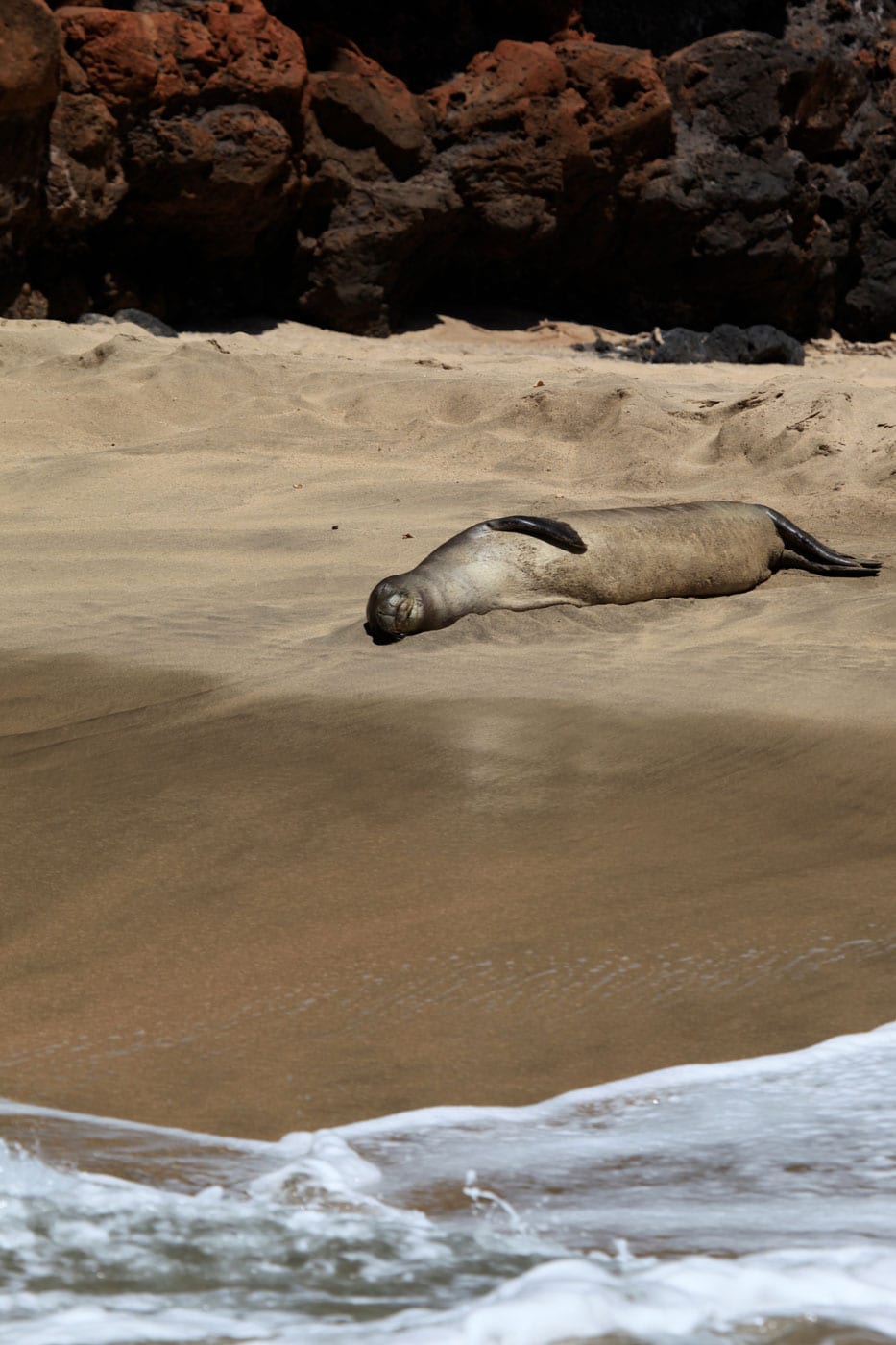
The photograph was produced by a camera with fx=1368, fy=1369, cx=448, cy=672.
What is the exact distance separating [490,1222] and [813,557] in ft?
15.3

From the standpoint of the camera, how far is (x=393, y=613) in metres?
4.66

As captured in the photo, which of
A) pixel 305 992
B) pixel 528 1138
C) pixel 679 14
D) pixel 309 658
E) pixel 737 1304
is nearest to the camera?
pixel 737 1304

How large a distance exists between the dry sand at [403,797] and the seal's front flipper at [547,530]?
1.02ft

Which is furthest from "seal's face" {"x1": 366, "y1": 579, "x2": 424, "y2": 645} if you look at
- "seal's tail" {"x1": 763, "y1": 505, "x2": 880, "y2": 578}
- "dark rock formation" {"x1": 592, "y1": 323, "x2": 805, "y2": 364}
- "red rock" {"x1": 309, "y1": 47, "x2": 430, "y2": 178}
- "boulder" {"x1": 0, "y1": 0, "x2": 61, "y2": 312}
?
"red rock" {"x1": 309, "y1": 47, "x2": 430, "y2": 178}

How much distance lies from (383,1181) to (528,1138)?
24 centimetres

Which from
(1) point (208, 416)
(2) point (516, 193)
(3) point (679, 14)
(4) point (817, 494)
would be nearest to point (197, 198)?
(2) point (516, 193)

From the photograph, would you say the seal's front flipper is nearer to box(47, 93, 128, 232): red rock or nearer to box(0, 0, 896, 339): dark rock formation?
box(0, 0, 896, 339): dark rock formation

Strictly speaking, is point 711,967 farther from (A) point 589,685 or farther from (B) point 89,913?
(A) point 589,685

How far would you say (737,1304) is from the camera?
4.34 feet

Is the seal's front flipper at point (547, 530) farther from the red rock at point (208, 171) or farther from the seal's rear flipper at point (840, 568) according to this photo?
the red rock at point (208, 171)

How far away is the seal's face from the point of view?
15.3ft

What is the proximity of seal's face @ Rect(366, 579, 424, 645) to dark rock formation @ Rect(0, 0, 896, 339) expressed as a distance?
7390 mm

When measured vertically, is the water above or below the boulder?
below

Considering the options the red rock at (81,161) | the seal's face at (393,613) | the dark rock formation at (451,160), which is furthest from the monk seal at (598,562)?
the red rock at (81,161)
